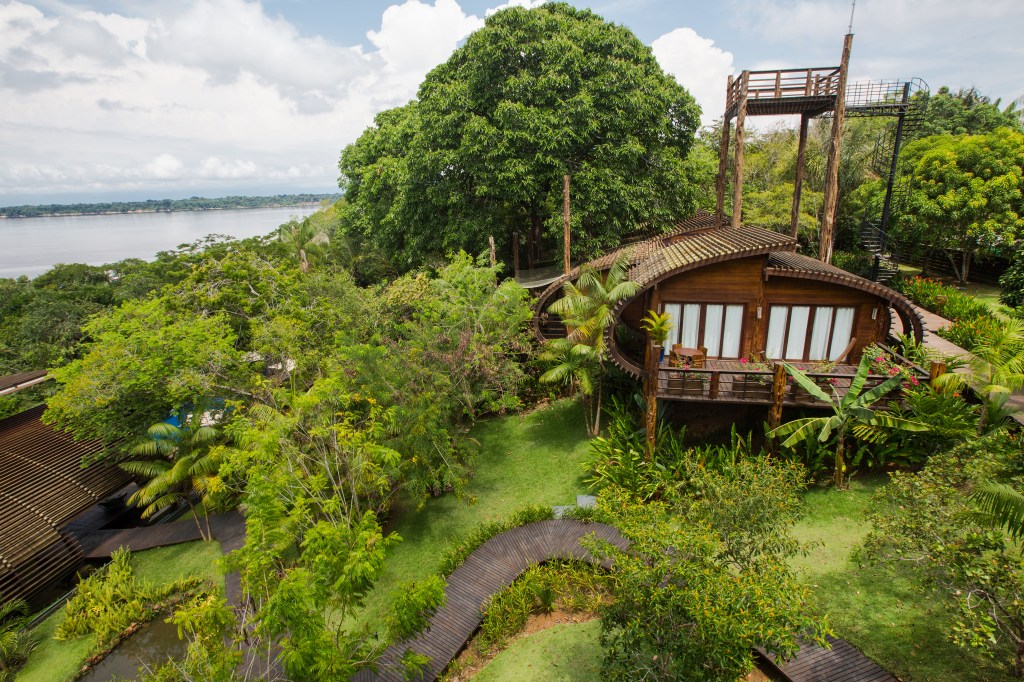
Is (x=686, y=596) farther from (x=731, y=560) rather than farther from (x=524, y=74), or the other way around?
(x=524, y=74)

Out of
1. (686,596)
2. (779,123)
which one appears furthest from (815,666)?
(779,123)

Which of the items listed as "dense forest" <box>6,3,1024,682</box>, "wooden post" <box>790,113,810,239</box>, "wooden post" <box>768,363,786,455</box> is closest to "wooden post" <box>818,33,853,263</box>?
"wooden post" <box>790,113,810,239</box>

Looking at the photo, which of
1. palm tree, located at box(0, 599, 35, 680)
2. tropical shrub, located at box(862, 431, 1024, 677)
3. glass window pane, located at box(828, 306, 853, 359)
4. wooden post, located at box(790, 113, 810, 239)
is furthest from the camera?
wooden post, located at box(790, 113, 810, 239)

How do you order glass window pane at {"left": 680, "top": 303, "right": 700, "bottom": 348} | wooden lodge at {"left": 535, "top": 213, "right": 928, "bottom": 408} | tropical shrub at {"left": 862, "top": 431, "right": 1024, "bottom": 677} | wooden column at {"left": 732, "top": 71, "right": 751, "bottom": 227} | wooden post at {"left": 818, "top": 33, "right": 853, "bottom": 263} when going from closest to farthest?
tropical shrub at {"left": 862, "top": 431, "right": 1024, "bottom": 677}, wooden lodge at {"left": 535, "top": 213, "right": 928, "bottom": 408}, glass window pane at {"left": 680, "top": 303, "right": 700, "bottom": 348}, wooden post at {"left": 818, "top": 33, "right": 853, "bottom": 263}, wooden column at {"left": 732, "top": 71, "right": 751, "bottom": 227}

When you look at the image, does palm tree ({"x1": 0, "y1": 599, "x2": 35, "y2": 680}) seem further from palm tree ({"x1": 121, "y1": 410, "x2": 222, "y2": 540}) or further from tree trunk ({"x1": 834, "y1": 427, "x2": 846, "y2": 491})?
tree trunk ({"x1": 834, "y1": 427, "x2": 846, "y2": 491})

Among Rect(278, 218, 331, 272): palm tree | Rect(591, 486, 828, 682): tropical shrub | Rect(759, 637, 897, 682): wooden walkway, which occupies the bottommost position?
Rect(759, 637, 897, 682): wooden walkway

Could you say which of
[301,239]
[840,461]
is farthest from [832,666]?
[301,239]

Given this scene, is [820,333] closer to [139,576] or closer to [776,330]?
[776,330]
